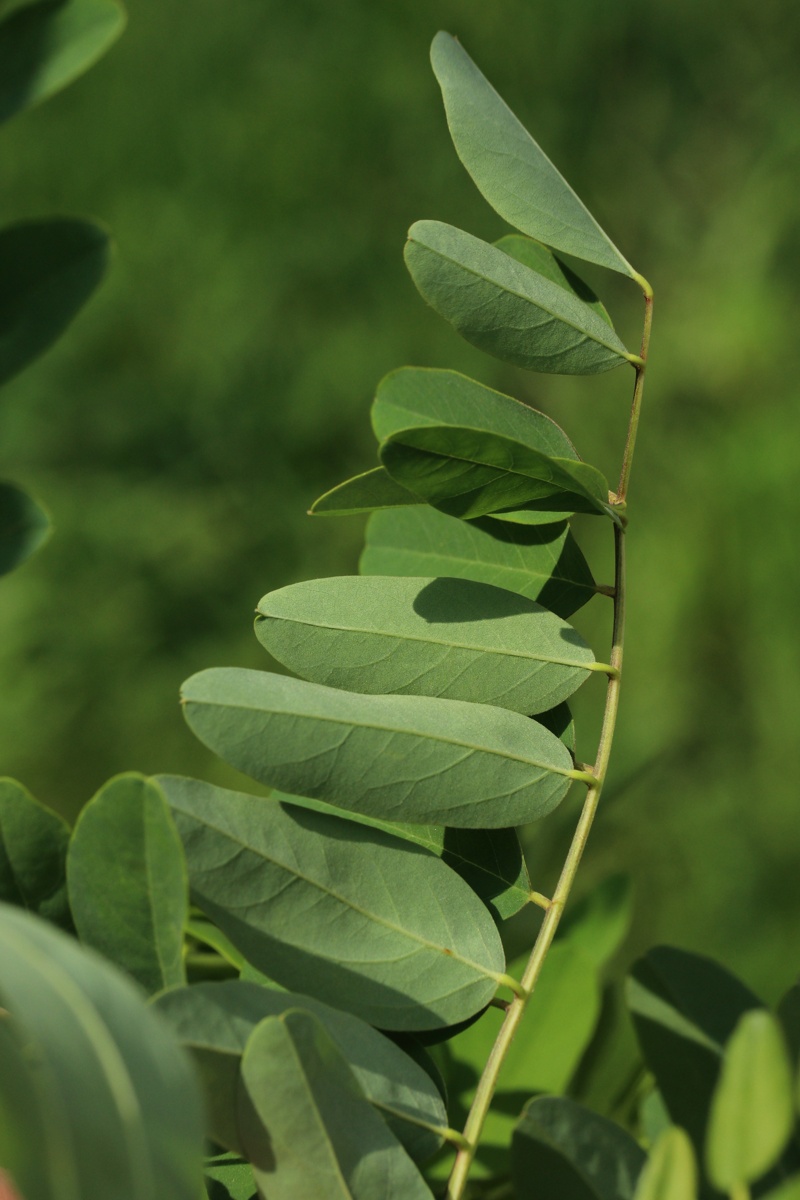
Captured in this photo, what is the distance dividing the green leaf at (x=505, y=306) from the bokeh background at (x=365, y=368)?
1.14 meters

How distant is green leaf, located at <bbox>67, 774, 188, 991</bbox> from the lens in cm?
30

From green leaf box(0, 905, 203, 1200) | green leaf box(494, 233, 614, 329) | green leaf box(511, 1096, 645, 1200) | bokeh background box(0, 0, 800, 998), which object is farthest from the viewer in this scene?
bokeh background box(0, 0, 800, 998)

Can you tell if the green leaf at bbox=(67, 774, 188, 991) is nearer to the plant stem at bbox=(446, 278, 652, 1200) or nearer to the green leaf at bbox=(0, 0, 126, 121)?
the plant stem at bbox=(446, 278, 652, 1200)

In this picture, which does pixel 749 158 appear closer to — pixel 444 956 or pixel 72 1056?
pixel 444 956

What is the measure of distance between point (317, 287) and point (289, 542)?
387 mm

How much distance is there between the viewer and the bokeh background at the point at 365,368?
1.57m

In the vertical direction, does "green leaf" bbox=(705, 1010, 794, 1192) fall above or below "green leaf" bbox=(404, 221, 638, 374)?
below

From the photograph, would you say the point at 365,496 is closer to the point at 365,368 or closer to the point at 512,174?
the point at 512,174

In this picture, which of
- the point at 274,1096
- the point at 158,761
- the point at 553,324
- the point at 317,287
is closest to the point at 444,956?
the point at 274,1096

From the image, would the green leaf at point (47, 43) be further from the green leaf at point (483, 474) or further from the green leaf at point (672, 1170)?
the green leaf at point (672, 1170)

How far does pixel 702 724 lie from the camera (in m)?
1.57

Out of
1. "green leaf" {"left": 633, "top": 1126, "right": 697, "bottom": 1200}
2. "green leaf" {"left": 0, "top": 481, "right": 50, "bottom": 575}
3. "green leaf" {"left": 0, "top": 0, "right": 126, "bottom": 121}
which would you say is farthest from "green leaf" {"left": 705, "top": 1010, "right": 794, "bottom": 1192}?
"green leaf" {"left": 0, "top": 0, "right": 126, "bottom": 121}

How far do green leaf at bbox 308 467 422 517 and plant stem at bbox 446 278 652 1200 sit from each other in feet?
0.25

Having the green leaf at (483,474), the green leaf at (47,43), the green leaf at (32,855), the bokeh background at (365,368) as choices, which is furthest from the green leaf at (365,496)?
the bokeh background at (365,368)
